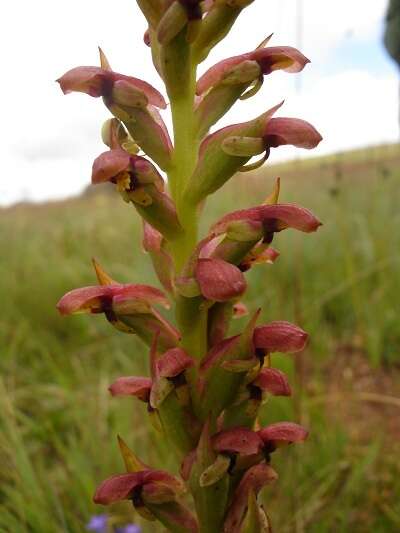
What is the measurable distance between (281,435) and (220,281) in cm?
36

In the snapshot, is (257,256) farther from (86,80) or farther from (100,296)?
(86,80)

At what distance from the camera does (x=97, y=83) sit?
119cm

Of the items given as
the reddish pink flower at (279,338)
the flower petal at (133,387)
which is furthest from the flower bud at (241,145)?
the flower petal at (133,387)

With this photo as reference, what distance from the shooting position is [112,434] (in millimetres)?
2367

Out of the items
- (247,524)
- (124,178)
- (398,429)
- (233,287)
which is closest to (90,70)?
(124,178)

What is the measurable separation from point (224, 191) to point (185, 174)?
5.28 m

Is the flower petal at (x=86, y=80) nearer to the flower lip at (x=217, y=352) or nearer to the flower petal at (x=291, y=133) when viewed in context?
the flower petal at (x=291, y=133)

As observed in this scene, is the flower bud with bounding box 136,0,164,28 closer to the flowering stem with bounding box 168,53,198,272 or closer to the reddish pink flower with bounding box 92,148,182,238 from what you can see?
the flowering stem with bounding box 168,53,198,272

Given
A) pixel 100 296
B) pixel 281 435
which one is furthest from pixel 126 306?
pixel 281 435

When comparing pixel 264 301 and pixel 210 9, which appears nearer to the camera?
pixel 210 9

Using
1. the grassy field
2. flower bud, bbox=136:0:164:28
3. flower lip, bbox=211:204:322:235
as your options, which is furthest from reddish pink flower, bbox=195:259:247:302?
the grassy field

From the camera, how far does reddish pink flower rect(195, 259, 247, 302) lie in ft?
3.48

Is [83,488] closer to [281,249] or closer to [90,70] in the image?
[90,70]

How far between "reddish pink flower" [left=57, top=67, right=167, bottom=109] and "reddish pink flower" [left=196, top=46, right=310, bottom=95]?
13 cm
